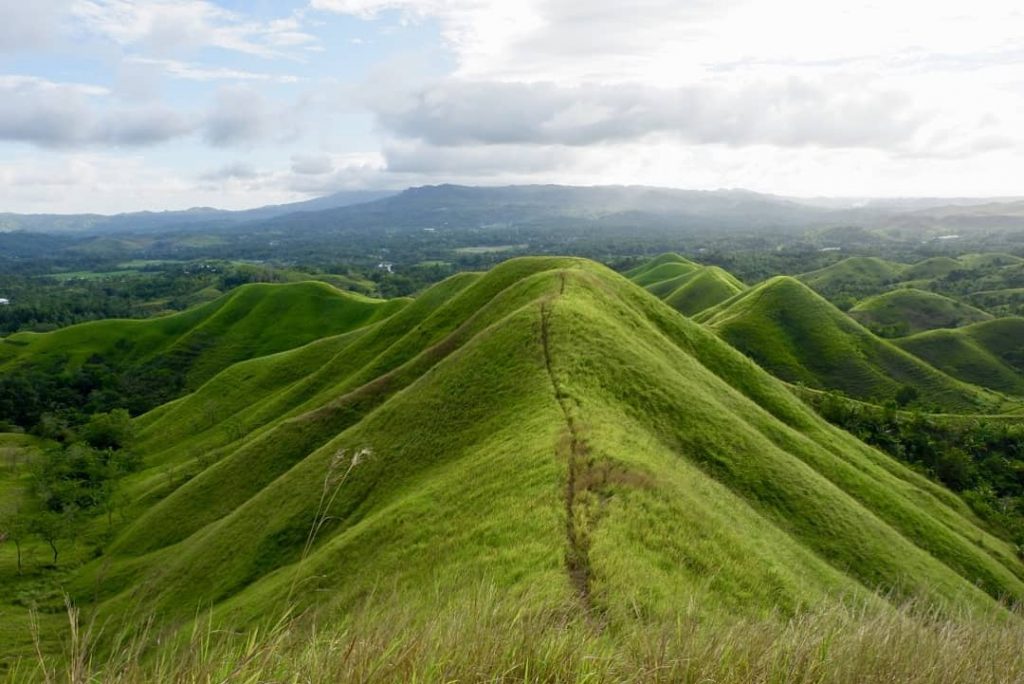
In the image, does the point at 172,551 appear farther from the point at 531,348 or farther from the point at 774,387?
the point at 774,387

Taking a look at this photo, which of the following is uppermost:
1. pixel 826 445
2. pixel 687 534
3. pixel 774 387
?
pixel 687 534

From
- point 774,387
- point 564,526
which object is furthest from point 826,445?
point 564,526

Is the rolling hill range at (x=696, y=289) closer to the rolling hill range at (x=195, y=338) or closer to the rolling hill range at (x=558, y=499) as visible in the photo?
the rolling hill range at (x=195, y=338)

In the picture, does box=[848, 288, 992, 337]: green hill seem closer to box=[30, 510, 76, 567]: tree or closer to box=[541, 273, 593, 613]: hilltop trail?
box=[541, 273, 593, 613]: hilltop trail

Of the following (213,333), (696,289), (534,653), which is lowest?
(213,333)

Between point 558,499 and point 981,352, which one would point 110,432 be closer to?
point 558,499

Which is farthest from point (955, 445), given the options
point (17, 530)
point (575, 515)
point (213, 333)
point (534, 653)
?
point (213, 333)

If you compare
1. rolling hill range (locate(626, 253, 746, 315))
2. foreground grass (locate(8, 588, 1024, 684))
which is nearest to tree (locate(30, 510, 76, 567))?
foreground grass (locate(8, 588, 1024, 684))
